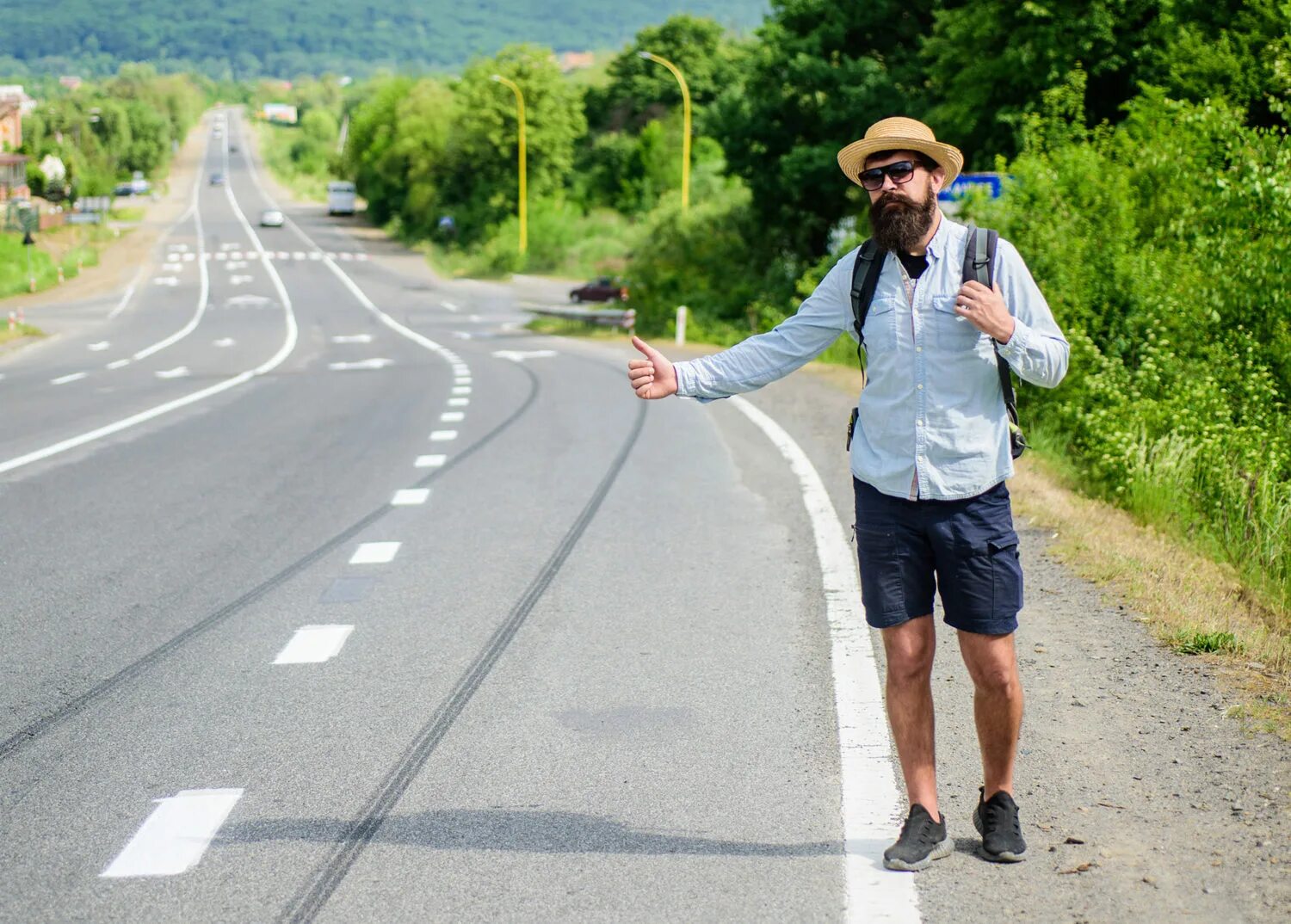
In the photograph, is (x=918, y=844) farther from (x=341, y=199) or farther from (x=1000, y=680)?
(x=341, y=199)

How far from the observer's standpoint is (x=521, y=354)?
32.9 m

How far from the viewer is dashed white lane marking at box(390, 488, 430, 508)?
1079 centimetres

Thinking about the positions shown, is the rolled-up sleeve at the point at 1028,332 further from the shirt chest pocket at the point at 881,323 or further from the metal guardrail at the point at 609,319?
the metal guardrail at the point at 609,319

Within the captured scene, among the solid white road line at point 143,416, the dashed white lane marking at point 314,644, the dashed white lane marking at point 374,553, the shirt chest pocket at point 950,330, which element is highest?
the shirt chest pocket at point 950,330

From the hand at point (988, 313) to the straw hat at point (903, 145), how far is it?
0.37 meters

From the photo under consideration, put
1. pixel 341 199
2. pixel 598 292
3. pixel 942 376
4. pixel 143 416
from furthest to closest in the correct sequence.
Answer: pixel 341 199 → pixel 598 292 → pixel 143 416 → pixel 942 376

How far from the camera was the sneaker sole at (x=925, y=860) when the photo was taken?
415cm

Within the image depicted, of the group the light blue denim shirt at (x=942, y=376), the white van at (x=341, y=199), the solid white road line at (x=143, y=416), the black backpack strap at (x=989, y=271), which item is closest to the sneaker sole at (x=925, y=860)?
the light blue denim shirt at (x=942, y=376)

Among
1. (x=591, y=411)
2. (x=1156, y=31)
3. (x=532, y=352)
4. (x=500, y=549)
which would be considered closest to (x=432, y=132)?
(x=532, y=352)

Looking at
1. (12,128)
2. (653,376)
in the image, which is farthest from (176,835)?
(12,128)

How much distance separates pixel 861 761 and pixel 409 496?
6.51 metres

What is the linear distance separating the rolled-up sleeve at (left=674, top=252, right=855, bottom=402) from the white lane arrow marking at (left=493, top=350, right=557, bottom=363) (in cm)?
2534

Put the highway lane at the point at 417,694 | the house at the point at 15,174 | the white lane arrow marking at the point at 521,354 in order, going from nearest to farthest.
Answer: the highway lane at the point at 417,694, the white lane arrow marking at the point at 521,354, the house at the point at 15,174

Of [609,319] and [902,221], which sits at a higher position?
[902,221]
